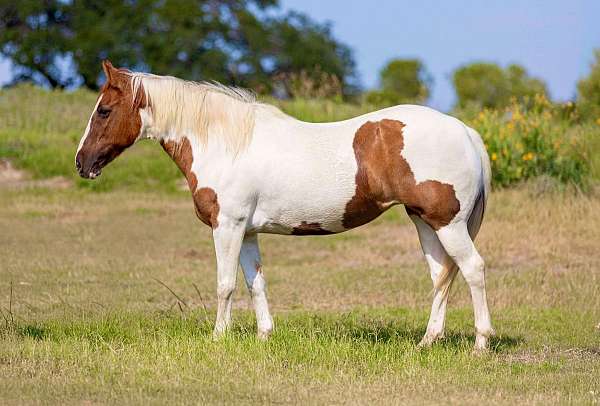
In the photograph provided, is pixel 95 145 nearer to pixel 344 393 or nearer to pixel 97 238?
pixel 344 393

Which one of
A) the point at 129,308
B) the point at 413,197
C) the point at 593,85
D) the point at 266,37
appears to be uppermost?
the point at 266,37

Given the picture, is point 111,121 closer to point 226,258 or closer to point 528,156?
point 226,258

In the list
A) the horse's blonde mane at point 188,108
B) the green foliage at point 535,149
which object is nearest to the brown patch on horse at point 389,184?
the horse's blonde mane at point 188,108

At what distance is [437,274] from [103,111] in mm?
2852

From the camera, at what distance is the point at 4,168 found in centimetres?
2075

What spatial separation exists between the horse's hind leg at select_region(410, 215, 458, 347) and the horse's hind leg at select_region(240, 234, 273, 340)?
1209mm

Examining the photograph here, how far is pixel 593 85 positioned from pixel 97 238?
14758 mm

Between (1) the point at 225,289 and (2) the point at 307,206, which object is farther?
(1) the point at 225,289

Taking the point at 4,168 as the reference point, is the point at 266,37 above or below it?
above

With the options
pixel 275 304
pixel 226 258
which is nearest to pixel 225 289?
pixel 226 258

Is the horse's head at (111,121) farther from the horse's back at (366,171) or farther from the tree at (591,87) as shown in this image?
the tree at (591,87)

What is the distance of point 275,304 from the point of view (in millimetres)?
10734

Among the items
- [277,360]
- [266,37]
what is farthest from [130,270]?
[266,37]

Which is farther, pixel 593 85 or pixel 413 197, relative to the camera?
pixel 593 85
